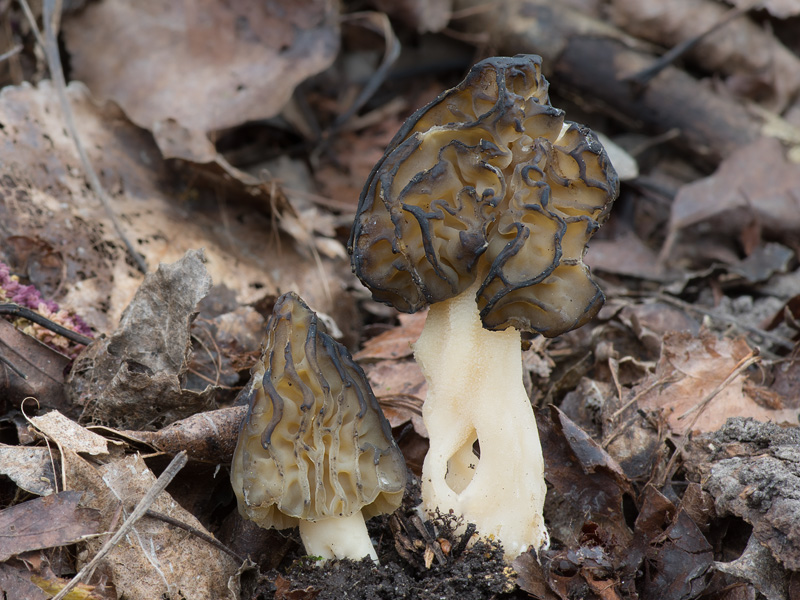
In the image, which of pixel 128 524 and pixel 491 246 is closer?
pixel 128 524

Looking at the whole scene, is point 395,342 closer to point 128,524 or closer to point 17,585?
point 128,524

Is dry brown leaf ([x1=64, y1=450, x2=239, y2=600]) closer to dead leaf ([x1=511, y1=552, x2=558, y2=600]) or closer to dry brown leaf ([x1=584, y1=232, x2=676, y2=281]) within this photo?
dead leaf ([x1=511, y1=552, x2=558, y2=600])

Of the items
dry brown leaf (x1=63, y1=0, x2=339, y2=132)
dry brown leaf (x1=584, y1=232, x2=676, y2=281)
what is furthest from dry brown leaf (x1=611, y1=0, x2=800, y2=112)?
dry brown leaf (x1=63, y1=0, x2=339, y2=132)

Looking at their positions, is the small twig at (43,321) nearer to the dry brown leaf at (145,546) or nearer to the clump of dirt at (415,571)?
the dry brown leaf at (145,546)

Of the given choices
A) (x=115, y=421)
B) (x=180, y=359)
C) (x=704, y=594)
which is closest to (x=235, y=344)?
(x=180, y=359)

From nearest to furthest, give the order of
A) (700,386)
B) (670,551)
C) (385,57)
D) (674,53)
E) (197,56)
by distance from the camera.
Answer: (670,551)
(700,386)
(197,56)
(674,53)
(385,57)

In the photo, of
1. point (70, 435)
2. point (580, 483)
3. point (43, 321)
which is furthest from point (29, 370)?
point (580, 483)

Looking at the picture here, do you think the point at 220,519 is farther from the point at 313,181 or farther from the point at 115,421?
the point at 313,181
